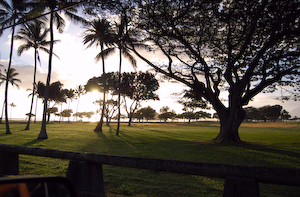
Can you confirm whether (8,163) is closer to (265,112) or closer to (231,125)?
(231,125)

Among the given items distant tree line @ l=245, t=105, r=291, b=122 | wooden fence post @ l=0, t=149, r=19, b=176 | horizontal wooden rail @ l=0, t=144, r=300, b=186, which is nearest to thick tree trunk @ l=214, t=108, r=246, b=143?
horizontal wooden rail @ l=0, t=144, r=300, b=186

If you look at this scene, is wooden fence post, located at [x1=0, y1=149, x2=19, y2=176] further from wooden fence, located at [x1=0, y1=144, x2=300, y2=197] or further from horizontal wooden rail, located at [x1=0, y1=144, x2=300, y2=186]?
horizontal wooden rail, located at [x1=0, y1=144, x2=300, y2=186]

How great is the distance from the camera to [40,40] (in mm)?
29219

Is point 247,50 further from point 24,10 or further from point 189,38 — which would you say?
point 24,10

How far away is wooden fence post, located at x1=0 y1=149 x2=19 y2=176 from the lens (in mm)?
5012

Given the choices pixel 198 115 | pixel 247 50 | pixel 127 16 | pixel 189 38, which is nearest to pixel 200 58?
pixel 189 38

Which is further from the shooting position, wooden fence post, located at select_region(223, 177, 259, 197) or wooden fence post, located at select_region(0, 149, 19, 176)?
wooden fence post, located at select_region(0, 149, 19, 176)

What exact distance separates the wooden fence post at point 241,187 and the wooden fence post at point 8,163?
218 inches

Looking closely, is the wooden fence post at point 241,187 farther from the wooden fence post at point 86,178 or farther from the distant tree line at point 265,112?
the distant tree line at point 265,112

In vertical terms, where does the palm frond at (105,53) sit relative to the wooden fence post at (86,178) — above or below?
above

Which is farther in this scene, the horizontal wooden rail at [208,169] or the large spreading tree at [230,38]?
the large spreading tree at [230,38]

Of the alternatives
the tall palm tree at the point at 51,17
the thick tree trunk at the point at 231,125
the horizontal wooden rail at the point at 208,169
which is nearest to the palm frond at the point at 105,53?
the tall palm tree at the point at 51,17

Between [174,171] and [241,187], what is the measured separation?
0.97 metres

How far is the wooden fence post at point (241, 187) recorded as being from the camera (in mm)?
2424
